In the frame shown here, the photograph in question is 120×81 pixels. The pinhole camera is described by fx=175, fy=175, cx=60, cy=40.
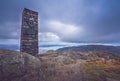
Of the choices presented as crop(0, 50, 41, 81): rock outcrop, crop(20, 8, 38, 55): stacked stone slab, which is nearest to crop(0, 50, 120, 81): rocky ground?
crop(0, 50, 41, 81): rock outcrop

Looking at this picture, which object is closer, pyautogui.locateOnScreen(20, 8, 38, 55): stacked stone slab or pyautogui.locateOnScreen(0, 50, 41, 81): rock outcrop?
pyautogui.locateOnScreen(0, 50, 41, 81): rock outcrop

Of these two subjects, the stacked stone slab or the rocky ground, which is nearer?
the rocky ground

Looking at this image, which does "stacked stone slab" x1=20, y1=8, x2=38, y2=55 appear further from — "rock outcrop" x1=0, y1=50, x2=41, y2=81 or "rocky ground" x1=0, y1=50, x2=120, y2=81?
"rock outcrop" x1=0, y1=50, x2=41, y2=81

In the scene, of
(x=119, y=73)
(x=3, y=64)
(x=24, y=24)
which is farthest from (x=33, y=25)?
(x=119, y=73)

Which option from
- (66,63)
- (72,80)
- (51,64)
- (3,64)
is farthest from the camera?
(66,63)

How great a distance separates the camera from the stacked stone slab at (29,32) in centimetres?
2716

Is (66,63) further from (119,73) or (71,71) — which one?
(119,73)

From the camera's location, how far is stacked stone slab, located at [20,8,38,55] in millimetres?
27156

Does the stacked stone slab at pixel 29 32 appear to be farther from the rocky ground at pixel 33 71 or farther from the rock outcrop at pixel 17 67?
the rock outcrop at pixel 17 67

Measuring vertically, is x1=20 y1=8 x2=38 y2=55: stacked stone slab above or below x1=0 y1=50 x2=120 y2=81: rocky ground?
above

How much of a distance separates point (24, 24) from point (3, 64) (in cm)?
867

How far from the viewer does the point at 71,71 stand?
2172cm

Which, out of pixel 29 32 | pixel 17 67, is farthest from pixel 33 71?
pixel 29 32

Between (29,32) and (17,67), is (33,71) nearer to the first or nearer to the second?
(17,67)
